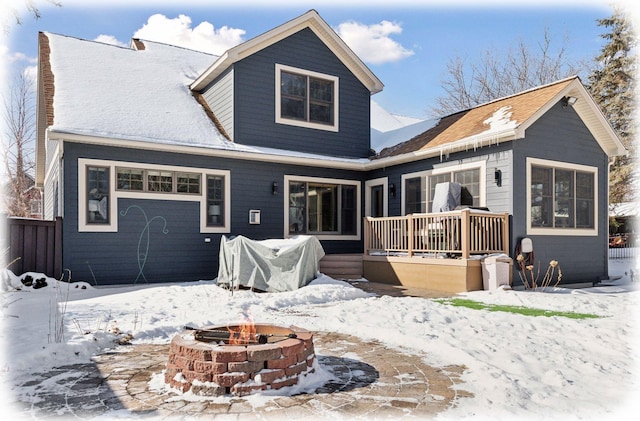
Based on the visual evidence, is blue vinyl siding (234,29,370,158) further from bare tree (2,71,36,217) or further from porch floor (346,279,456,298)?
bare tree (2,71,36,217)

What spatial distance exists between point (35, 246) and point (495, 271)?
8796 millimetres

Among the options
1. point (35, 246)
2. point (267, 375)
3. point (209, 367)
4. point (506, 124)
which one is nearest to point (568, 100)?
point (506, 124)

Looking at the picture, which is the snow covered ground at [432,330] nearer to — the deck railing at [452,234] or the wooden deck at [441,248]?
the wooden deck at [441,248]

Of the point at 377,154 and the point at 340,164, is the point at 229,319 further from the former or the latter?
the point at 377,154

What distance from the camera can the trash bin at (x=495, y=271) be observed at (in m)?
8.84

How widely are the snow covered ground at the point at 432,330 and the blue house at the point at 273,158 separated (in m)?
1.81

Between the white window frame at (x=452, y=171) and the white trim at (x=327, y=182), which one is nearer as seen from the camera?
the white window frame at (x=452, y=171)

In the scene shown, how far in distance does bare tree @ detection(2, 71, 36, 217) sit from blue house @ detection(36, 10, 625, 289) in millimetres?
11901

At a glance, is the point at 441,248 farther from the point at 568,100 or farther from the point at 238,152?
the point at 238,152

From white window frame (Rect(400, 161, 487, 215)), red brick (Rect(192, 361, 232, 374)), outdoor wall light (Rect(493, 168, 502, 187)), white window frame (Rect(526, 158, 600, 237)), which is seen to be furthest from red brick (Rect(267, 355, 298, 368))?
white window frame (Rect(526, 158, 600, 237))

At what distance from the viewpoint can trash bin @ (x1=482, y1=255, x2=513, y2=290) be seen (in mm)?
8844

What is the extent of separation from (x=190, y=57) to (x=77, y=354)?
41.5 ft

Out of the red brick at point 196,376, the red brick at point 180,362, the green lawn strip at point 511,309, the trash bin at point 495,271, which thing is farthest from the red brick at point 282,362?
the trash bin at point 495,271

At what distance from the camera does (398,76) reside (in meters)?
17.0
